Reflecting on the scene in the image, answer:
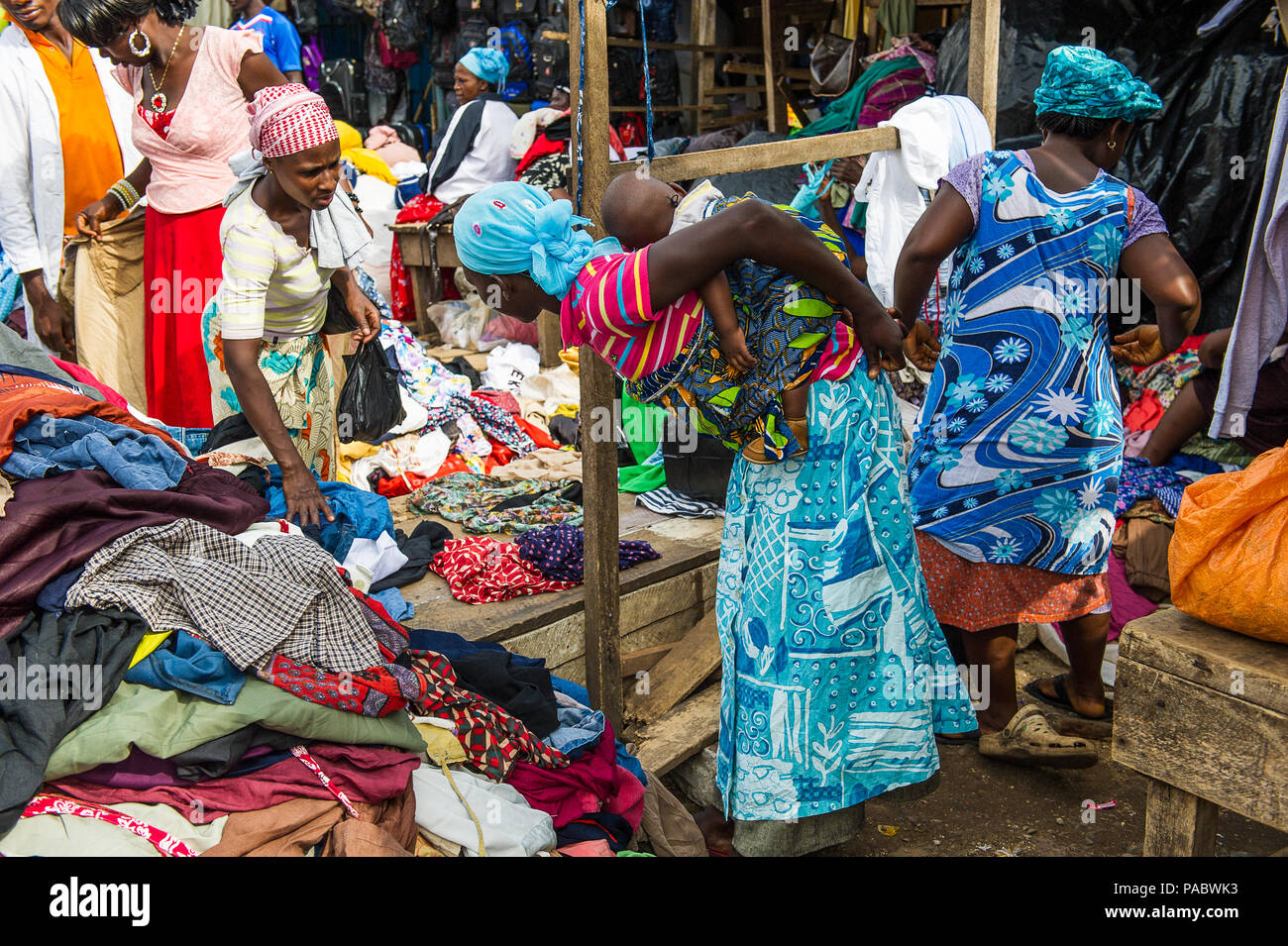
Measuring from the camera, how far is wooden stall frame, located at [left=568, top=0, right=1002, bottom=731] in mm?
2570

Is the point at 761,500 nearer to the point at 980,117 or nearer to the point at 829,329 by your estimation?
the point at 829,329

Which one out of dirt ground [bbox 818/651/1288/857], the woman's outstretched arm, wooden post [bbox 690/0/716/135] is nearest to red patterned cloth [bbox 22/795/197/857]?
the woman's outstretched arm

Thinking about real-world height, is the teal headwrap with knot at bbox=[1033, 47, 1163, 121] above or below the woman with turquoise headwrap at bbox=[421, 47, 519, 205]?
below

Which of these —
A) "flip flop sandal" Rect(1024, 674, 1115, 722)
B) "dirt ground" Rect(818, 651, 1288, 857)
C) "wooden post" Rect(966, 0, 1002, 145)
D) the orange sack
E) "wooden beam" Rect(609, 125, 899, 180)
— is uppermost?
"wooden post" Rect(966, 0, 1002, 145)

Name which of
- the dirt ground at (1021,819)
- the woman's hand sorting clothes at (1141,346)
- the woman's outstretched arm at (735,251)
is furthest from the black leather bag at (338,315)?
the woman's hand sorting clothes at (1141,346)

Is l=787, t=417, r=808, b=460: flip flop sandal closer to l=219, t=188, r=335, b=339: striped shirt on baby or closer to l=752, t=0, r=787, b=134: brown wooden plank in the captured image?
l=219, t=188, r=335, b=339: striped shirt on baby

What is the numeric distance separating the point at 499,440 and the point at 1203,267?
378 cm

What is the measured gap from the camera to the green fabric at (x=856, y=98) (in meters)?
5.82

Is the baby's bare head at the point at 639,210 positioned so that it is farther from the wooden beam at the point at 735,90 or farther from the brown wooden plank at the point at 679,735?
the wooden beam at the point at 735,90

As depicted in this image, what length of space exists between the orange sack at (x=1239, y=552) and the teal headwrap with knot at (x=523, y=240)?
4.38 ft

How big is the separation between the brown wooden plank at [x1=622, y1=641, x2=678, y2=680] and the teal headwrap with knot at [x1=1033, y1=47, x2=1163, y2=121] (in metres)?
2.27

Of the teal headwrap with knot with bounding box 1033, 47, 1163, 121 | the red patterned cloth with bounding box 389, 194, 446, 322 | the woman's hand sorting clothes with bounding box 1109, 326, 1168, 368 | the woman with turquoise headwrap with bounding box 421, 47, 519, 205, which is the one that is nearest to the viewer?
the teal headwrap with knot with bounding box 1033, 47, 1163, 121

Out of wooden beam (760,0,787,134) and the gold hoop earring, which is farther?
wooden beam (760,0,787,134)

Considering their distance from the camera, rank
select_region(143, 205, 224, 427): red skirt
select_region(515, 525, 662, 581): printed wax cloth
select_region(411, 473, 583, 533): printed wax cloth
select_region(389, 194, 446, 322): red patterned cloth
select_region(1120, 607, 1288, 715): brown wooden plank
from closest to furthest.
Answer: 1. select_region(1120, 607, 1288, 715): brown wooden plank
2. select_region(515, 525, 662, 581): printed wax cloth
3. select_region(143, 205, 224, 427): red skirt
4. select_region(411, 473, 583, 533): printed wax cloth
5. select_region(389, 194, 446, 322): red patterned cloth
